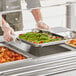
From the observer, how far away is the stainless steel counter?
1522 millimetres


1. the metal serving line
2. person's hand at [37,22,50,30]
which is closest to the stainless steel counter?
the metal serving line

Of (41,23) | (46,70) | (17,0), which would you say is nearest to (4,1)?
(17,0)

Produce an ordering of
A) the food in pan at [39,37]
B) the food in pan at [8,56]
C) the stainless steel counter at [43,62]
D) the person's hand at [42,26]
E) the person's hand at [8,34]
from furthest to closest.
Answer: the person's hand at [42,26]
the person's hand at [8,34]
the food in pan at [39,37]
the food in pan at [8,56]
the stainless steel counter at [43,62]

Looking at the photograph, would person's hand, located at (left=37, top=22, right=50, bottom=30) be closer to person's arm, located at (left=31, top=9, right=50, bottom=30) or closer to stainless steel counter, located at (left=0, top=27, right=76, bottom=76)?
person's arm, located at (left=31, top=9, right=50, bottom=30)

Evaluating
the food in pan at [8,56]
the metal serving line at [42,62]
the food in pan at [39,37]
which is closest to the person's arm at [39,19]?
the food in pan at [39,37]

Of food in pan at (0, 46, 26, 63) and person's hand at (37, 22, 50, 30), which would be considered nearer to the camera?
food in pan at (0, 46, 26, 63)

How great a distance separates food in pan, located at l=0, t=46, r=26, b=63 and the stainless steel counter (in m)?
0.06

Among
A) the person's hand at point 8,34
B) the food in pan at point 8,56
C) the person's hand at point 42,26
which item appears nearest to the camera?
the food in pan at point 8,56

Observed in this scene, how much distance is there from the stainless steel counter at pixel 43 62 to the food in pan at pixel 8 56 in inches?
2.5

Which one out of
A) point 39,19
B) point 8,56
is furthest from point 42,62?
point 39,19

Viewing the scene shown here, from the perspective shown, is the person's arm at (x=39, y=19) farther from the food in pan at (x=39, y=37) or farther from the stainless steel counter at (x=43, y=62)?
the stainless steel counter at (x=43, y=62)

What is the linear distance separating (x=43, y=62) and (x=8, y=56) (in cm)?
27

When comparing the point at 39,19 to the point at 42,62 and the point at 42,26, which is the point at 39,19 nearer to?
the point at 42,26

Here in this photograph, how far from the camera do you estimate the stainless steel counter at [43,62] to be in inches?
59.9
